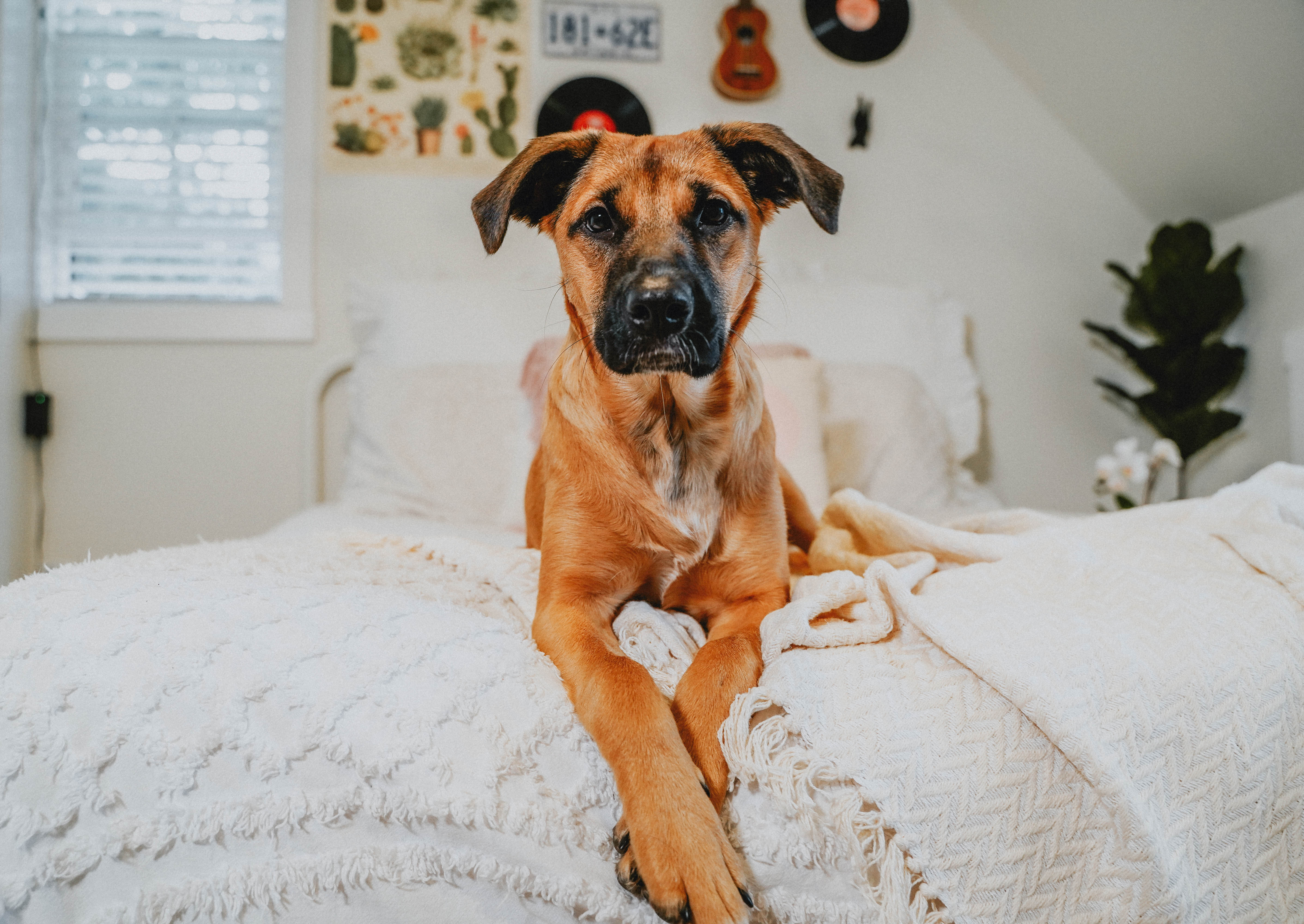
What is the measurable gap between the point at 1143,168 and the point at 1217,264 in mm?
539

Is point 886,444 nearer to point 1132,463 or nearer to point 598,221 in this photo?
point 1132,463

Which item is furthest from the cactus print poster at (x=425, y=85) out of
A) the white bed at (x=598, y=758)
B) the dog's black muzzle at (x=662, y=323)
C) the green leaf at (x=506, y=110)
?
the white bed at (x=598, y=758)

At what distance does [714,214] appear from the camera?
1.14 metres

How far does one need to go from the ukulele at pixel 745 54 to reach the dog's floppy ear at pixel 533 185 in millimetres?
1895

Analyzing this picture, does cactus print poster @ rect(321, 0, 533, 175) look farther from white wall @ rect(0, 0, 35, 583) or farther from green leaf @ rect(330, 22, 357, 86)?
white wall @ rect(0, 0, 35, 583)

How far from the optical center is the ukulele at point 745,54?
110 inches

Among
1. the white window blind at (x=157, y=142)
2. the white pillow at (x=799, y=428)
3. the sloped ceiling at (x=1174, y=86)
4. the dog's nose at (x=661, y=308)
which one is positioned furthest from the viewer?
the white window blind at (x=157, y=142)

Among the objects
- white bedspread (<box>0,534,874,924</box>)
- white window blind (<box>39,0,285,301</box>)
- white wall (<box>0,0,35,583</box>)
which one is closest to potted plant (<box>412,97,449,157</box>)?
white window blind (<box>39,0,285,301</box>)

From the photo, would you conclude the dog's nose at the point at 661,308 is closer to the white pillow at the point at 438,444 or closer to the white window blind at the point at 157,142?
the white pillow at the point at 438,444

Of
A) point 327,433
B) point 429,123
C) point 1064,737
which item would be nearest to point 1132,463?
point 1064,737

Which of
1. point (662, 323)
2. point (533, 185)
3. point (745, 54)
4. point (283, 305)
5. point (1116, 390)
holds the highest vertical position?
point (745, 54)

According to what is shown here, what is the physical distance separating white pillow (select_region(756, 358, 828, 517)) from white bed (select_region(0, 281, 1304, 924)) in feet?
3.27

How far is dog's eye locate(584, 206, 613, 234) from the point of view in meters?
1.14

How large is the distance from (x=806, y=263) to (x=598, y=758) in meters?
2.52
